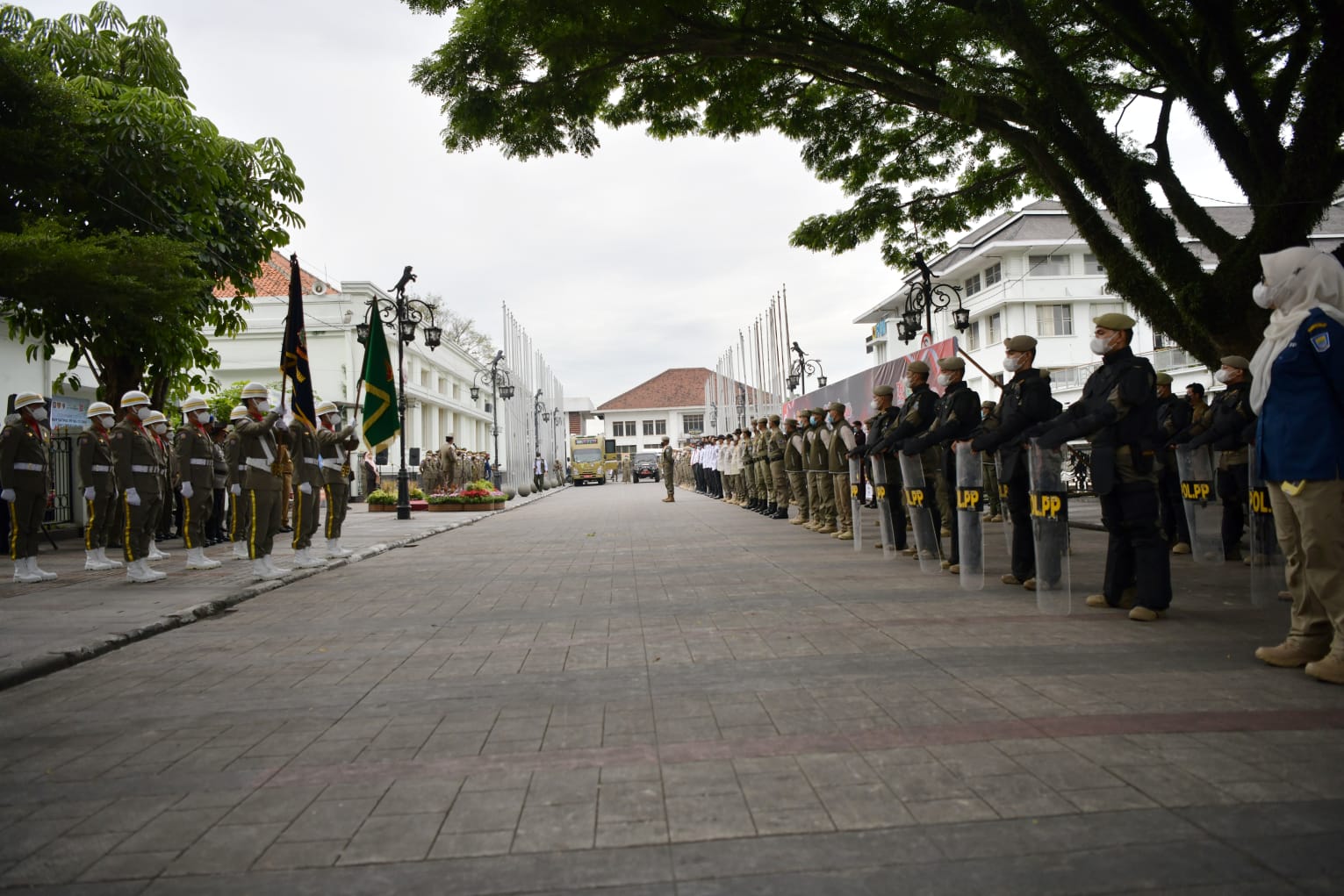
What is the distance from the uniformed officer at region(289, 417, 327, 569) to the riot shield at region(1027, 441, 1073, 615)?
28.6 ft

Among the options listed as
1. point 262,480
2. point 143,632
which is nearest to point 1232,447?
point 143,632

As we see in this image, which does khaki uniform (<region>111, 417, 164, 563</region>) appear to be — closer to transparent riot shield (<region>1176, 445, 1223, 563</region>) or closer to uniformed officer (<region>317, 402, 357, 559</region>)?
uniformed officer (<region>317, 402, 357, 559</region>)

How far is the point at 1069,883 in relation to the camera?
2646mm

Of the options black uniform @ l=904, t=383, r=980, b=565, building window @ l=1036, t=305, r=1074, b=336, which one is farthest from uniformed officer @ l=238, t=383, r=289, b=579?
building window @ l=1036, t=305, r=1074, b=336

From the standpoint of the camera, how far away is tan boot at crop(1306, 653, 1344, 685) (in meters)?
4.73

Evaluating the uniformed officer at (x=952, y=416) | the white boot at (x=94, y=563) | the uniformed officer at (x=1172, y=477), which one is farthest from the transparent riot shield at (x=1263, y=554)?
the white boot at (x=94, y=563)

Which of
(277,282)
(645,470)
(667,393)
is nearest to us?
(277,282)

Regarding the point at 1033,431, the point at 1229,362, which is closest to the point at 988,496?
the point at 1229,362

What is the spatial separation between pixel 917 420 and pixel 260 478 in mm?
7260

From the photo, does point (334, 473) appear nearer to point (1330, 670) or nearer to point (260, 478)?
point (260, 478)

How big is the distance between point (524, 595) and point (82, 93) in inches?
373

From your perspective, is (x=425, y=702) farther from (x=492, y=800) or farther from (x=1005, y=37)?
(x=1005, y=37)

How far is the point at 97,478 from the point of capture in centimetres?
1230

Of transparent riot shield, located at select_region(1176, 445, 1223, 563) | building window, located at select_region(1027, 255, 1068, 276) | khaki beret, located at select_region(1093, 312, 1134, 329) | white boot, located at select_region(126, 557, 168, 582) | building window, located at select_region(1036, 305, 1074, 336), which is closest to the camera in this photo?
khaki beret, located at select_region(1093, 312, 1134, 329)
